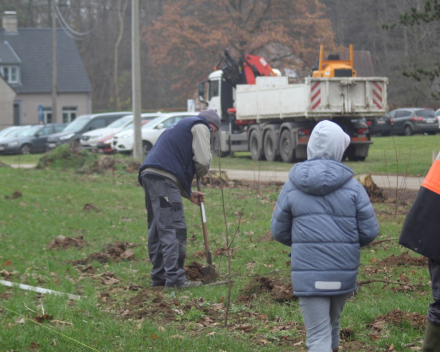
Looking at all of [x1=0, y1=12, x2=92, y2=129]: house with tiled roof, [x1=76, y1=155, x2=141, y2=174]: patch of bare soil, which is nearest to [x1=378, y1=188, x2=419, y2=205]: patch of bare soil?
[x1=76, y1=155, x2=141, y2=174]: patch of bare soil

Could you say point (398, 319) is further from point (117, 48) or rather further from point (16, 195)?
point (117, 48)

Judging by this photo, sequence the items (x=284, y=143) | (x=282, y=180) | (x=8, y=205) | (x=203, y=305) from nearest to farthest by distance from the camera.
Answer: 1. (x=203, y=305)
2. (x=8, y=205)
3. (x=282, y=180)
4. (x=284, y=143)

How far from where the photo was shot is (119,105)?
66.3 metres

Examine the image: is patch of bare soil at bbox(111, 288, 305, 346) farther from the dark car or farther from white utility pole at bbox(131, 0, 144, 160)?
the dark car

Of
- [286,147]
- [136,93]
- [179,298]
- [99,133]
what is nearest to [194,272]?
[179,298]

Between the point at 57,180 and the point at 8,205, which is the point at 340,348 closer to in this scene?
the point at 8,205

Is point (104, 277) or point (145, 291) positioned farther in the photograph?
point (104, 277)

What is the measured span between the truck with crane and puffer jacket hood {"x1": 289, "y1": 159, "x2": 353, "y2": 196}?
1789 centimetres

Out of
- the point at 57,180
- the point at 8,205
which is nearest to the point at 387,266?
the point at 8,205

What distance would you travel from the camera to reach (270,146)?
82.6 ft

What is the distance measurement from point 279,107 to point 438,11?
34.2 feet

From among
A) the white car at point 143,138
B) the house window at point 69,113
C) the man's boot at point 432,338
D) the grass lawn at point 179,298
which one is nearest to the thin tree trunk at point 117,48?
the house window at point 69,113

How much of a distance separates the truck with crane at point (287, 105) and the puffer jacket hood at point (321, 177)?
17894 millimetres

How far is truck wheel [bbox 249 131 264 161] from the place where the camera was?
25.8 m
